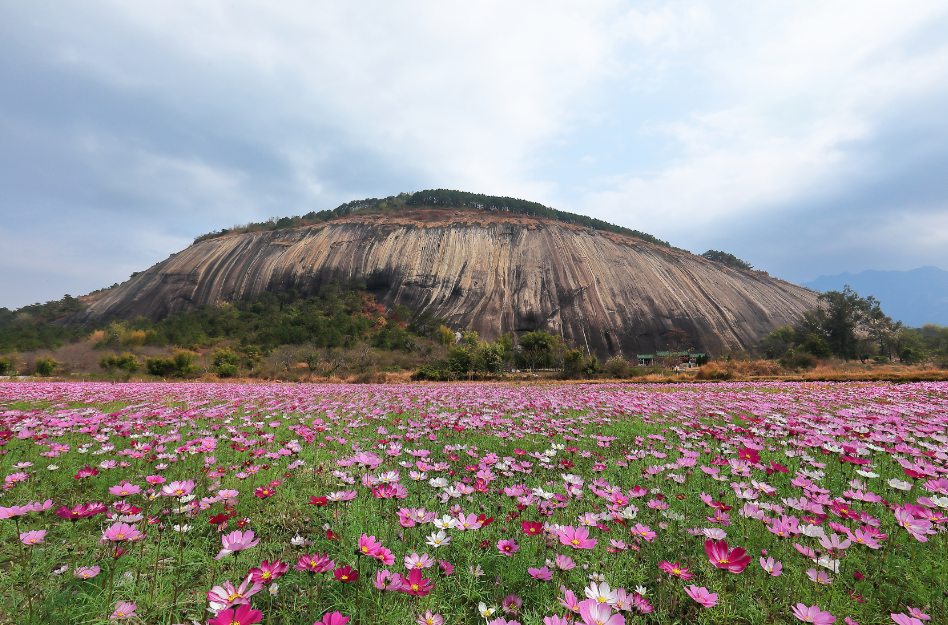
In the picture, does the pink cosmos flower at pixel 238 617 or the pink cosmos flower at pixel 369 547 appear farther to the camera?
the pink cosmos flower at pixel 369 547

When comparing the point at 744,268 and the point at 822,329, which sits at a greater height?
the point at 744,268

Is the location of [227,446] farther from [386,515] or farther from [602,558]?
[602,558]

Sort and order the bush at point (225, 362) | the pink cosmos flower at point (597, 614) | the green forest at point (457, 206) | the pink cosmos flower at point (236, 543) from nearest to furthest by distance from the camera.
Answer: the pink cosmos flower at point (597, 614)
the pink cosmos flower at point (236, 543)
the bush at point (225, 362)
the green forest at point (457, 206)

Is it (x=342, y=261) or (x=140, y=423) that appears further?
(x=342, y=261)

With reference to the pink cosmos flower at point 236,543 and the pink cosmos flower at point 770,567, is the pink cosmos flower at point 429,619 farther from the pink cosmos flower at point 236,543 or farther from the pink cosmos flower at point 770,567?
the pink cosmos flower at point 770,567

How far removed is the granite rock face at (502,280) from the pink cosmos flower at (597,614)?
50.5 meters

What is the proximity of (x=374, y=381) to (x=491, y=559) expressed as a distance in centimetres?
2217

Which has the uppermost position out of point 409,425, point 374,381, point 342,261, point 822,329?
point 342,261

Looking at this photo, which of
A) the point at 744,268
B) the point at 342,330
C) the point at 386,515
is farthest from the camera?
the point at 744,268

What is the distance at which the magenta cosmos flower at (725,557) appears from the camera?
1386 millimetres

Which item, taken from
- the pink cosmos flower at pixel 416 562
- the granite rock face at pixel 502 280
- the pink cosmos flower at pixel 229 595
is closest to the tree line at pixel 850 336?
the granite rock face at pixel 502 280

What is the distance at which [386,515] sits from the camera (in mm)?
2785

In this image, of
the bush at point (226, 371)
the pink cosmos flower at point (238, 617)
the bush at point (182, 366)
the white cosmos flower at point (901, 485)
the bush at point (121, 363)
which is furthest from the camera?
the bush at point (226, 371)

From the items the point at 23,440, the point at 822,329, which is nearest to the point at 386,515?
the point at 23,440
